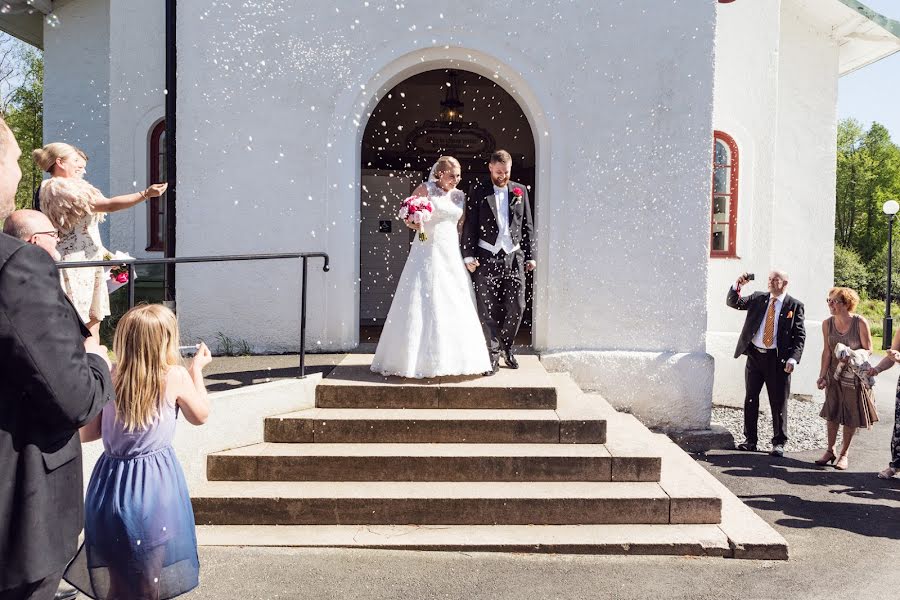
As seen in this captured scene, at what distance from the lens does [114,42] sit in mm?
10445

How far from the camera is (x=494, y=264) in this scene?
7.02m

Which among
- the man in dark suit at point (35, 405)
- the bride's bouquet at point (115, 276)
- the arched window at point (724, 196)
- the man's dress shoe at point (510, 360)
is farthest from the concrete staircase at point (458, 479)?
the arched window at point (724, 196)

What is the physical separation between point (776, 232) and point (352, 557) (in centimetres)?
924

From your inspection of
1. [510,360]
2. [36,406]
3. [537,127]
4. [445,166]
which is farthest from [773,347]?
[36,406]

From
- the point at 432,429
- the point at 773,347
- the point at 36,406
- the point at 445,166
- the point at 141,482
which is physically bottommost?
the point at 432,429

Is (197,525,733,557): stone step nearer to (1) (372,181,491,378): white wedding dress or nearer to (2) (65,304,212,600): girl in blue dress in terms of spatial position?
(1) (372,181,491,378): white wedding dress

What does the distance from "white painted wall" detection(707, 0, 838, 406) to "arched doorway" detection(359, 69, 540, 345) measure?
3548mm

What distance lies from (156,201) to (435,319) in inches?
245

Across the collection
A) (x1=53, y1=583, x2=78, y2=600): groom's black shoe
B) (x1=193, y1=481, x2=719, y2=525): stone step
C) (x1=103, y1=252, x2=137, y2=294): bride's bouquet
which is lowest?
(x1=53, y1=583, x2=78, y2=600): groom's black shoe

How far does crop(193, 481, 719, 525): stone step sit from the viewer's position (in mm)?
5012

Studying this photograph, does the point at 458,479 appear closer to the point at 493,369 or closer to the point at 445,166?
the point at 493,369

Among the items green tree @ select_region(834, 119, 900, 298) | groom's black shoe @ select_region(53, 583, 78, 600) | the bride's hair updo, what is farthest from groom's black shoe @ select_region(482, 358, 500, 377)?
green tree @ select_region(834, 119, 900, 298)

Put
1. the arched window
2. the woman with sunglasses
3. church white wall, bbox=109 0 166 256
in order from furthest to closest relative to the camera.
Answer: the arched window
church white wall, bbox=109 0 166 256
the woman with sunglasses

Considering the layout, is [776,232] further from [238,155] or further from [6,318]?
[6,318]
